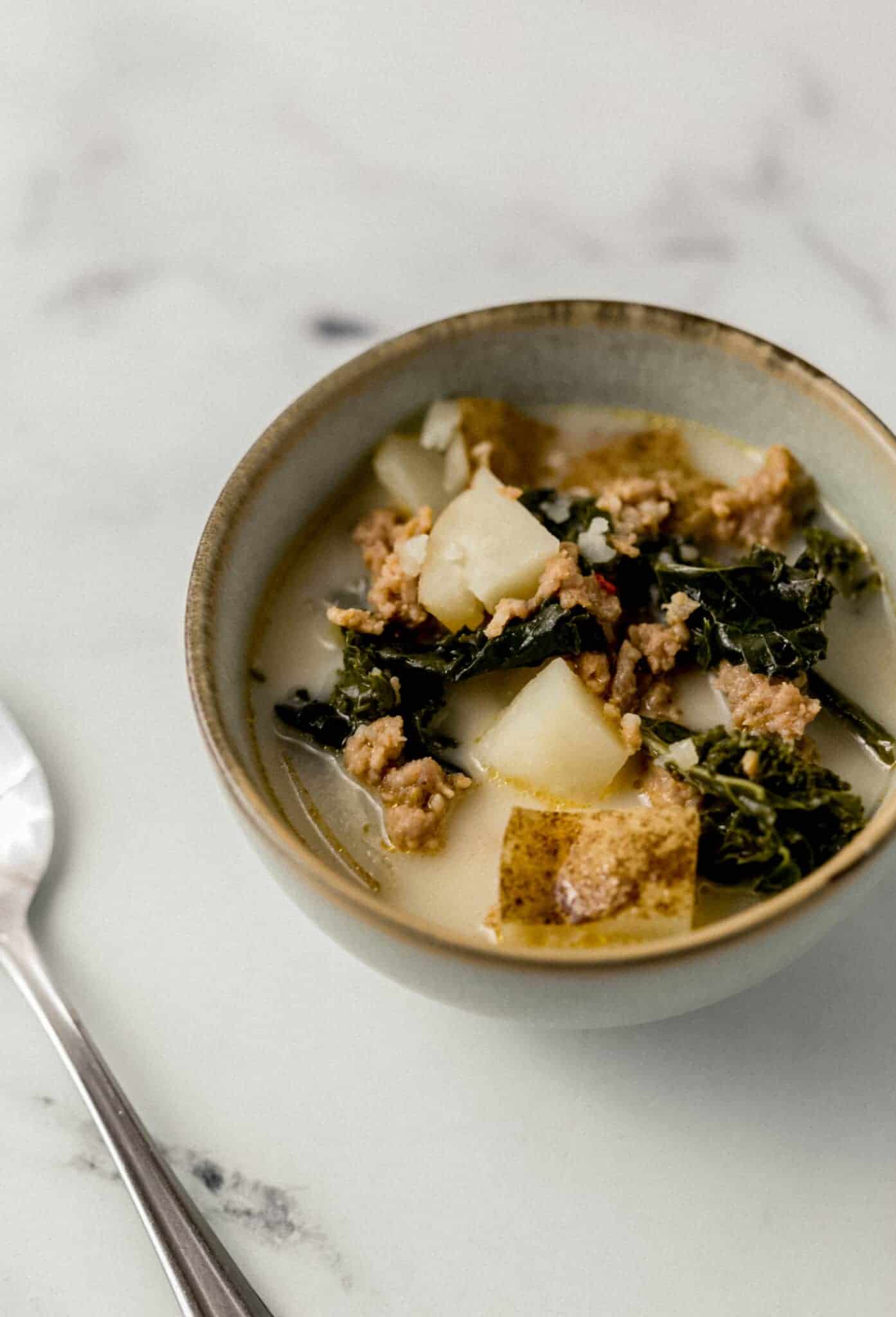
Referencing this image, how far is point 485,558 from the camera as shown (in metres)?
3.05

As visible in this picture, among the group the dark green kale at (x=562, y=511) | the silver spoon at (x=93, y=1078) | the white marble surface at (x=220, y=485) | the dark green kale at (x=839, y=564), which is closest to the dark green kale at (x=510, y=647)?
the dark green kale at (x=562, y=511)

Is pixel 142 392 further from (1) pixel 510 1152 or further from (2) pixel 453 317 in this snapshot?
(1) pixel 510 1152

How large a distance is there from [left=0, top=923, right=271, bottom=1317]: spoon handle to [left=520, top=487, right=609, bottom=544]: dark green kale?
4.42 ft

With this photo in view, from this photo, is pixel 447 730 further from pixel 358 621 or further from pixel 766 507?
pixel 766 507

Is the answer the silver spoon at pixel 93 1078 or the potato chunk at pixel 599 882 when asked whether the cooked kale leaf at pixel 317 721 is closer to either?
the potato chunk at pixel 599 882

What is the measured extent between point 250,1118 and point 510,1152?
0.49 m

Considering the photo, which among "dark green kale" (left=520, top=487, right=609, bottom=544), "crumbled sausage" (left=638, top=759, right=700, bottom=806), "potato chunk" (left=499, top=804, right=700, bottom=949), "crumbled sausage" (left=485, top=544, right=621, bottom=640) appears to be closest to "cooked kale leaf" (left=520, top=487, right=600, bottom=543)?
"dark green kale" (left=520, top=487, right=609, bottom=544)

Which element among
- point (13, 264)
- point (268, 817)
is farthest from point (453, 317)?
point (13, 264)

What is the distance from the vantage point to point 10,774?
133 inches

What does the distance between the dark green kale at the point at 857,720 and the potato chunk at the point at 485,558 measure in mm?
577

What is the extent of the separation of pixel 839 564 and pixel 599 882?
98cm

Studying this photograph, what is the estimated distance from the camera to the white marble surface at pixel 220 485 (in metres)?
2.82

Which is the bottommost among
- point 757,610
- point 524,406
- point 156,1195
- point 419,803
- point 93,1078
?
point 156,1195

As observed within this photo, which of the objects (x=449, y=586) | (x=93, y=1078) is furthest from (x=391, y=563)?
(x=93, y=1078)
